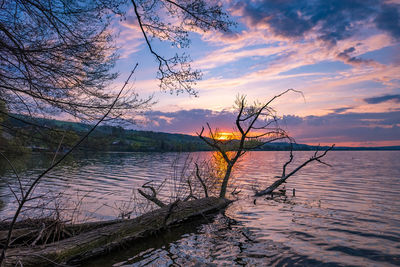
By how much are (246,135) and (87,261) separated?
8.61 meters

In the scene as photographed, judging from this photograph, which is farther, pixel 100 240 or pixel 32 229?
pixel 32 229

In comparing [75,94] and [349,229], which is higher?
[75,94]

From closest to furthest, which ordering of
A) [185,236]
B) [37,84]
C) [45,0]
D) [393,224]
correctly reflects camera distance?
1. [45,0]
2. [37,84]
3. [185,236]
4. [393,224]

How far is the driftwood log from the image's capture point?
5.34 meters

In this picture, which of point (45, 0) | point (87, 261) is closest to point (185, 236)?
point (87, 261)

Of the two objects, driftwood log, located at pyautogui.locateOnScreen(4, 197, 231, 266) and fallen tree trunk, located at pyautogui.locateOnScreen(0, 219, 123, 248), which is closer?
driftwood log, located at pyautogui.locateOnScreen(4, 197, 231, 266)

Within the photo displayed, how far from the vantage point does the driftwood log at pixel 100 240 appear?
5.34 metres

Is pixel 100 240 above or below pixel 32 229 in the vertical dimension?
below

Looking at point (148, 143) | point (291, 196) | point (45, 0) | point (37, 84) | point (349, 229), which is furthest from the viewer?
point (148, 143)

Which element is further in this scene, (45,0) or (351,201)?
(351,201)

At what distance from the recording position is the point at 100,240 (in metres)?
6.62

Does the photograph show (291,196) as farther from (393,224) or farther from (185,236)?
(185,236)

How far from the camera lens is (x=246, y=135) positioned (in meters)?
12.7

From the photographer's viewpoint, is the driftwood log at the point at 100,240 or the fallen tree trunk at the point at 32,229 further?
the fallen tree trunk at the point at 32,229
